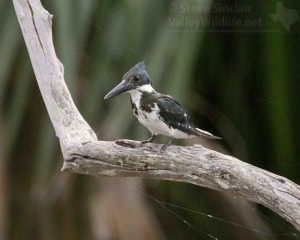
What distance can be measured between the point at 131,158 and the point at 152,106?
0.07m

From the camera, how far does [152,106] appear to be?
33.4 inches

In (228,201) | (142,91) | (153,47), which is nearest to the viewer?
(142,91)

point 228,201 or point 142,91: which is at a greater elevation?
point 142,91

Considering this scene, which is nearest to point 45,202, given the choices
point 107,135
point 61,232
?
point 61,232

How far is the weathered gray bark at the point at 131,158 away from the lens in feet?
2.75

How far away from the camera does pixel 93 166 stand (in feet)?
2.96

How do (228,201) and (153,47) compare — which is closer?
(153,47)

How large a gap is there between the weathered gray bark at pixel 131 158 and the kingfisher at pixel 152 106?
25mm

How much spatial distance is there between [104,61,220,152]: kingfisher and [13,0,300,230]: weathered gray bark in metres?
0.03

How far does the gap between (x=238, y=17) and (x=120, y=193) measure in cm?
38

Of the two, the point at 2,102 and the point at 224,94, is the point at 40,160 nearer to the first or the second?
the point at 2,102

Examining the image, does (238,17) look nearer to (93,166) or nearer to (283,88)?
(283,88)

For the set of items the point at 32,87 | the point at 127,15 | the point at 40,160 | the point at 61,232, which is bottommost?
the point at 61,232

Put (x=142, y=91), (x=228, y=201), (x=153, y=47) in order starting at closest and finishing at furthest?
1. (x=142, y=91)
2. (x=153, y=47)
3. (x=228, y=201)
